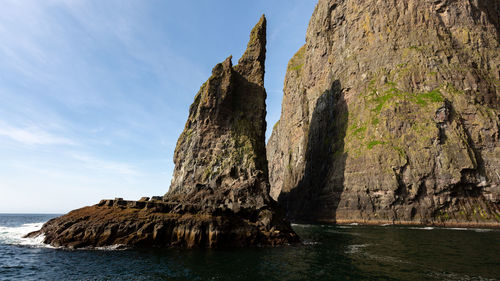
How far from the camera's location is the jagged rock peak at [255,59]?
64188mm

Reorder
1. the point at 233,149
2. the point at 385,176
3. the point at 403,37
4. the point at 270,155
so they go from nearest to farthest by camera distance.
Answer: the point at 233,149
the point at 385,176
the point at 403,37
the point at 270,155

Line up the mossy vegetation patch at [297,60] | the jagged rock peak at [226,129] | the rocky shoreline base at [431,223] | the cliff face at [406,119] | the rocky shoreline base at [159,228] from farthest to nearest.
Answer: the mossy vegetation patch at [297,60] → the cliff face at [406,119] → the jagged rock peak at [226,129] → the rocky shoreline base at [431,223] → the rocky shoreline base at [159,228]

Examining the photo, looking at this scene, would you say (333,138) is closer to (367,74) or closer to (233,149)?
(367,74)

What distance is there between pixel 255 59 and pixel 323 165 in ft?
135

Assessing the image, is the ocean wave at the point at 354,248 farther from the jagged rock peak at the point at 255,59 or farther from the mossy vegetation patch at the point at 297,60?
the mossy vegetation patch at the point at 297,60

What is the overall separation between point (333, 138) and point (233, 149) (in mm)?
44640

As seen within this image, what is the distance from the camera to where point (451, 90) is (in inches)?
2603

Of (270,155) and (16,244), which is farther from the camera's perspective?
(270,155)

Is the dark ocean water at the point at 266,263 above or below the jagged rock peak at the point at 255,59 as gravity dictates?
below

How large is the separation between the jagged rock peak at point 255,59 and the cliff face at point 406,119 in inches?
1334

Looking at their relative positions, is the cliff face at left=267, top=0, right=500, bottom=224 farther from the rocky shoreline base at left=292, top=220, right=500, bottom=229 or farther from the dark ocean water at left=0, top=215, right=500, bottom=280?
the dark ocean water at left=0, top=215, right=500, bottom=280

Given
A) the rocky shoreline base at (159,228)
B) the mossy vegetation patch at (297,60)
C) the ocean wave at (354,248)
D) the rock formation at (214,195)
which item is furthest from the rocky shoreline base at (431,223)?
the mossy vegetation patch at (297,60)

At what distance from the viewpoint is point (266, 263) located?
22312 mm

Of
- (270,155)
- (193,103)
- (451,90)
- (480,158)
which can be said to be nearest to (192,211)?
(193,103)
